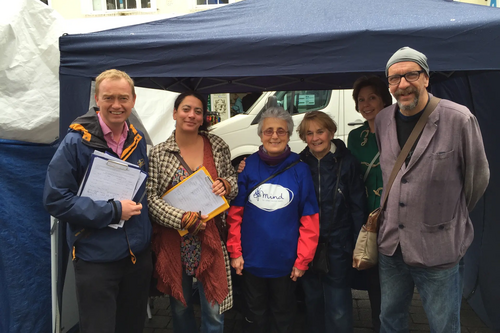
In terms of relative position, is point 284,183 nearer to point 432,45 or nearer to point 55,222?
point 432,45

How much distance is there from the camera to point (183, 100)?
222 cm

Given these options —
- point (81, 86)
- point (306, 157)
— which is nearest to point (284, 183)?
point (306, 157)

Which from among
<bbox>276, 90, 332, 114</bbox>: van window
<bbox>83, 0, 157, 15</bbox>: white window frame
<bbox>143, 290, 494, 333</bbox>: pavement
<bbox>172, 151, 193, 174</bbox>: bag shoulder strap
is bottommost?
<bbox>143, 290, 494, 333</bbox>: pavement

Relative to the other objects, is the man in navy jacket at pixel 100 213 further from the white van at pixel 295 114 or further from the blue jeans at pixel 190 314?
the white van at pixel 295 114

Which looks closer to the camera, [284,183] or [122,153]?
[122,153]

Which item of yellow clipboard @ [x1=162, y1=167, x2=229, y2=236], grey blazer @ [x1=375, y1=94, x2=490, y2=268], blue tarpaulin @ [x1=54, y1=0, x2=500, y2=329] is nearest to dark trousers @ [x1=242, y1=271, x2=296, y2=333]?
yellow clipboard @ [x1=162, y1=167, x2=229, y2=236]

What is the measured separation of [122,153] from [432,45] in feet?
5.79

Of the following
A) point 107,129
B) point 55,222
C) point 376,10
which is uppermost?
point 376,10

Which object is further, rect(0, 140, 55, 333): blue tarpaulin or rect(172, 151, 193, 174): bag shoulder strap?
rect(0, 140, 55, 333): blue tarpaulin

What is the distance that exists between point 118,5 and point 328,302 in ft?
32.7

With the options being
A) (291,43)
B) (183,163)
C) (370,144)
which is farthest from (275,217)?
(291,43)

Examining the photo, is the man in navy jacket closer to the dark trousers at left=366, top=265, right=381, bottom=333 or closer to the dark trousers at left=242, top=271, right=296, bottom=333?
the dark trousers at left=242, top=271, right=296, bottom=333

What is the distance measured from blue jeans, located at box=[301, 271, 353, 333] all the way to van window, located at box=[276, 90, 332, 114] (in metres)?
3.32

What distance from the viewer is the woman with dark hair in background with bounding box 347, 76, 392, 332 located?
2346 mm
